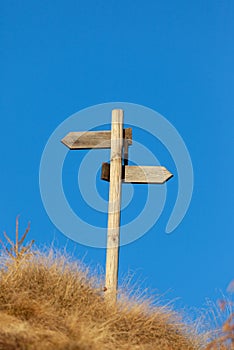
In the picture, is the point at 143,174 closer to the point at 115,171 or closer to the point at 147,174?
the point at 147,174

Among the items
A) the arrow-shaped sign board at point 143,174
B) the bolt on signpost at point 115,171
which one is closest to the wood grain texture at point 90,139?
the bolt on signpost at point 115,171

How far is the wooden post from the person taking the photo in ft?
32.9

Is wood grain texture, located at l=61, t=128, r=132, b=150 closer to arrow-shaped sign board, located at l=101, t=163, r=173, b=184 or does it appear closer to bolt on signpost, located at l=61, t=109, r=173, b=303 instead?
bolt on signpost, located at l=61, t=109, r=173, b=303

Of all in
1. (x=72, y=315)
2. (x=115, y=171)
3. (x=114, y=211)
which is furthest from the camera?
(x=115, y=171)

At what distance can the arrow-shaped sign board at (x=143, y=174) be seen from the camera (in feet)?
33.7

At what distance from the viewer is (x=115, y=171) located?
10312mm

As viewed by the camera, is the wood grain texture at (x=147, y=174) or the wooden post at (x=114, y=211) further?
the wood grain texture at (x=147, y=174)

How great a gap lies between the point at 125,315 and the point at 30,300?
149 cm

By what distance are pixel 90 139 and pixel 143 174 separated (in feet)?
3.93

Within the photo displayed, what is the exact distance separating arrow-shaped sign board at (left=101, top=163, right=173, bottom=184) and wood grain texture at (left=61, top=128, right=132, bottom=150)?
0.47 metres

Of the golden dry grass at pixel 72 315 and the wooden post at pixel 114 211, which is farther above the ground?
the wooden post at pixel 114 211

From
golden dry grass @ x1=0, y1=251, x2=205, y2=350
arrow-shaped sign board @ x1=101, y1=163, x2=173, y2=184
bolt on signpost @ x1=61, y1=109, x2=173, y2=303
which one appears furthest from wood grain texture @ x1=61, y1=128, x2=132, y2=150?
golden dry grass @ x1=0, y1=251, x2=205, y2=350

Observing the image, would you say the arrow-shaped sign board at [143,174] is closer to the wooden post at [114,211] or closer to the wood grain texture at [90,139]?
the wooden post at [114,211]

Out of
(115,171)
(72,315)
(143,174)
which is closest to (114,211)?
(115,171)
